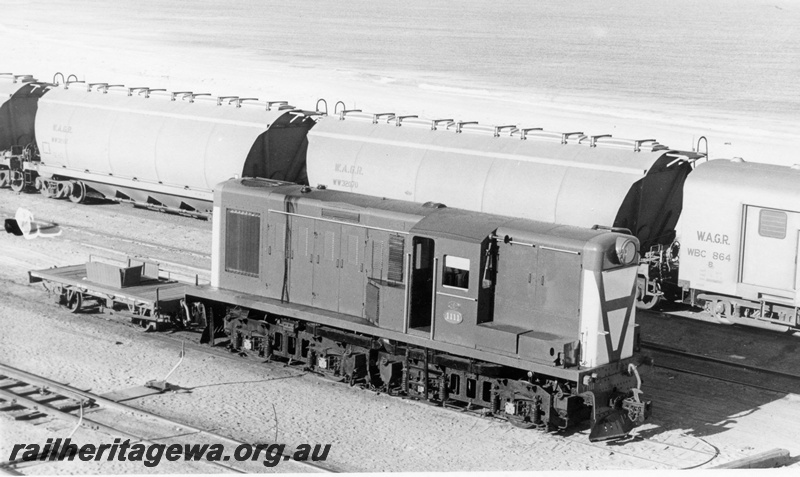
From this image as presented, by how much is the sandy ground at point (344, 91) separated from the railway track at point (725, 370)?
85.9ft

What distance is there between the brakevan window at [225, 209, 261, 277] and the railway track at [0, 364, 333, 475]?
3.86 m

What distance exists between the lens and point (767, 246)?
73.9 feet

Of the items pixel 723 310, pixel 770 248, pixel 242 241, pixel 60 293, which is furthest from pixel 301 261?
pixel 770 248

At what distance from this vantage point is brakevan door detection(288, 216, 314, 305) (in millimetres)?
19672

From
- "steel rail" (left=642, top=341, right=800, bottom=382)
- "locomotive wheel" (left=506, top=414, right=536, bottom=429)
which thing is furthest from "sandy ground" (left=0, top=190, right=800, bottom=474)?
"steel rail" (left=642, top=341, right=800, bottom=382)

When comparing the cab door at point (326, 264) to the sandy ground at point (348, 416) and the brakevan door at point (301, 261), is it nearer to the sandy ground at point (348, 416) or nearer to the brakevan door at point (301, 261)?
the brakevan door at point (301, 261)

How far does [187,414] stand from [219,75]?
52970mm

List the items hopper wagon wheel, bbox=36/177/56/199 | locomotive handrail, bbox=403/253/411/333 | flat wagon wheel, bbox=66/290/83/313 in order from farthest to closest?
1. hopper wagon wheel, bbox=36/177/56/199
2. flat wagon wheel, bbox=66/290/83/313
3. locomotive handrail, bbox=403/253/411/333

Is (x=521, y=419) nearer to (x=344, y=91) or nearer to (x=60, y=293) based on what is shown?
(x=60, y=293)

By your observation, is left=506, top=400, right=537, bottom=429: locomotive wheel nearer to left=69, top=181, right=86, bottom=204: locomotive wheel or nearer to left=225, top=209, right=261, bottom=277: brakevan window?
left=225, top=209, right=261, bottom=277: brakevan window

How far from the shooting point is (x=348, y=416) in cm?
1769

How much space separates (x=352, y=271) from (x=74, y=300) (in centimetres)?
771

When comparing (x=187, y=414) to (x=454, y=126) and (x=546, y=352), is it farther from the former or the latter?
(x=454, y=126)

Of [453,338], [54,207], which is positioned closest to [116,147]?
[54,207]
